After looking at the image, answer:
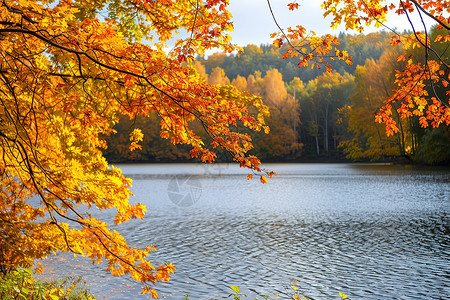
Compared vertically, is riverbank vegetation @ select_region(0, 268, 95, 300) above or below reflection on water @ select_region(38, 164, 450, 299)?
above

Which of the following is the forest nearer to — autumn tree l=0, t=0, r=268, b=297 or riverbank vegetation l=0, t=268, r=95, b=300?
riverbank vegetation l=0, t=268, r=95, b=300

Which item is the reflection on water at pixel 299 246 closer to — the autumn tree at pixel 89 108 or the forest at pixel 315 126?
the autumn tree at pixel 89 108

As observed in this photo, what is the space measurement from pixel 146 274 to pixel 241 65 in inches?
4091

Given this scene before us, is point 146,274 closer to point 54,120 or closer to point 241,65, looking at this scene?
point 54,120

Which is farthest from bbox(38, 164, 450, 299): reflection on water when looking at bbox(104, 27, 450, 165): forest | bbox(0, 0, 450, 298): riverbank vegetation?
bbox(104, 27, 450, 165): forest

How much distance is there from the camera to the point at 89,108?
16.6 feet

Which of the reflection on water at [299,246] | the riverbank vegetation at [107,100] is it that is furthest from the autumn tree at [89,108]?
the reflection on water at [299,246]

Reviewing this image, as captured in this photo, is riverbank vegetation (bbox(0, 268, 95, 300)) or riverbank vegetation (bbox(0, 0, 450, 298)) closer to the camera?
riverbank vegetation (bbox(0, 0, 450, 298))

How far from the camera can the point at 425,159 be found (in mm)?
39969

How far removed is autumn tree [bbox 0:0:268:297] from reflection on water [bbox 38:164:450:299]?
2369 millimetres

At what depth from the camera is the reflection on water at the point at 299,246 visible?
24.9 feet

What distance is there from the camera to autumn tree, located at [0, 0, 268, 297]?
4129 mm

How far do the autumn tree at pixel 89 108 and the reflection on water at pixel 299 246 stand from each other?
237 cm

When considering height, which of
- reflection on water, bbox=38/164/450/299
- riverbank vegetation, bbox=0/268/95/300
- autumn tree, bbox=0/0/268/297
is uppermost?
autumn tree, bbox=0/0/268/297
